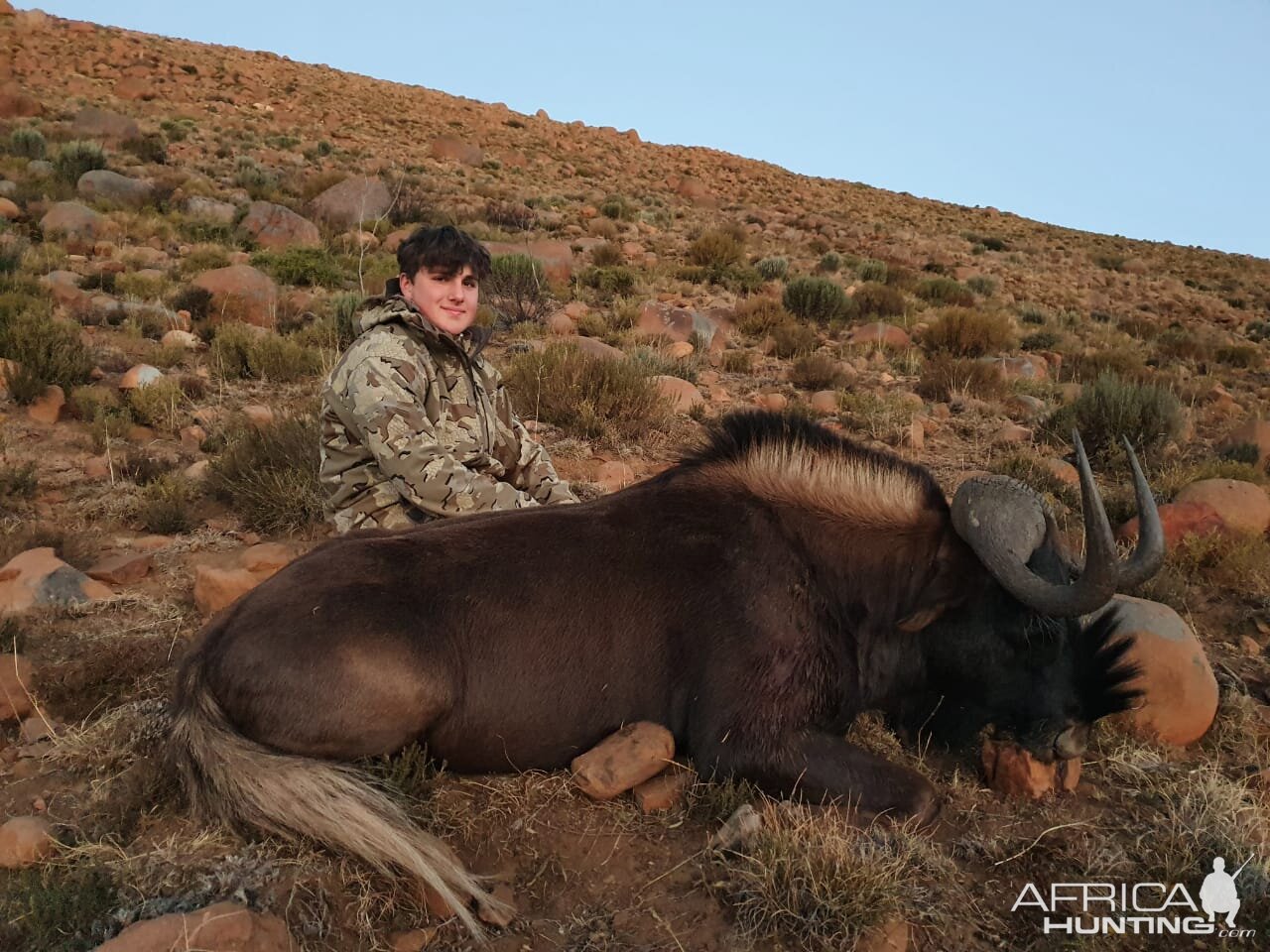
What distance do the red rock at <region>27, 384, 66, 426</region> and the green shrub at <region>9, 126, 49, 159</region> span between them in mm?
15942

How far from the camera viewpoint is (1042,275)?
1009 inches

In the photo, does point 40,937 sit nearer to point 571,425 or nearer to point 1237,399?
point 571,425

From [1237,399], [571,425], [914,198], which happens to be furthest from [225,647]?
[914,198]

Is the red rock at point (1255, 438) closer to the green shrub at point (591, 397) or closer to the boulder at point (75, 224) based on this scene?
the green shrub at point (591, 397)

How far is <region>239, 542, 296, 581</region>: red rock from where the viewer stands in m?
5.16

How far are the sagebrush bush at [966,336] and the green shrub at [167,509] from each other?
32.4ft

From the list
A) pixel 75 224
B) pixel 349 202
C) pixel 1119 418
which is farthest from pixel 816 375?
pixel 349 202

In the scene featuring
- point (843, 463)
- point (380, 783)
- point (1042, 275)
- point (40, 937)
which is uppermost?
point (1042, 275)

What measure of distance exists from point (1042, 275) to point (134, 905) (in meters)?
27.3

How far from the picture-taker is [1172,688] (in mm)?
3957

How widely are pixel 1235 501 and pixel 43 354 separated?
9.69 meters

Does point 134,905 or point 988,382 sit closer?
point 134,905

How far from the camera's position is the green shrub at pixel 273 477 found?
6.19 meters

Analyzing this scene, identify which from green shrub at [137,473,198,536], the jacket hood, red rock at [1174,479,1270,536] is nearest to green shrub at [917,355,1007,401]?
red rock at [1174,479,1270,536]
